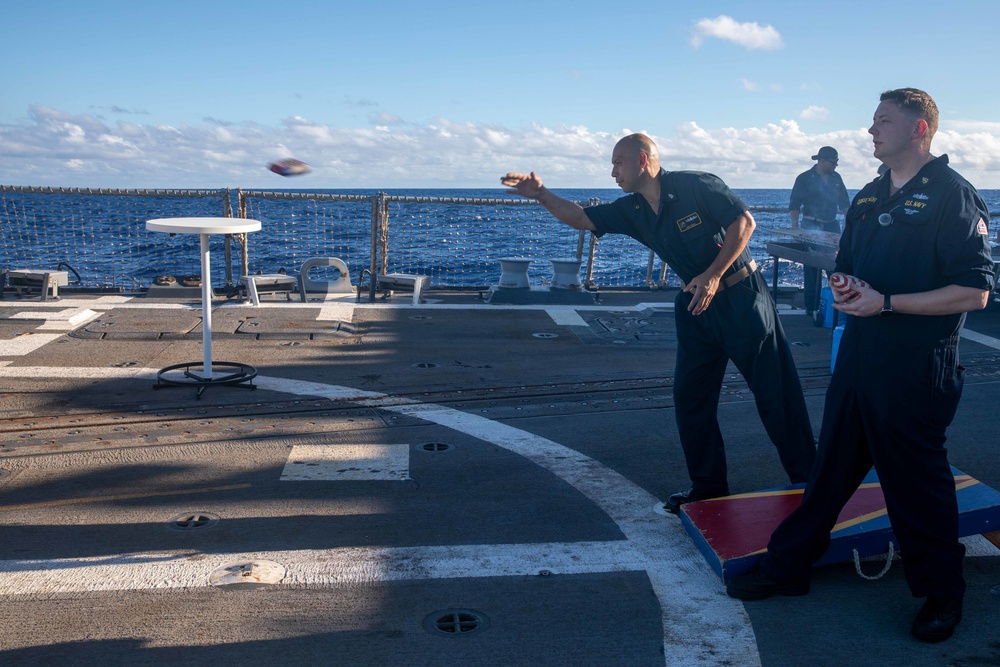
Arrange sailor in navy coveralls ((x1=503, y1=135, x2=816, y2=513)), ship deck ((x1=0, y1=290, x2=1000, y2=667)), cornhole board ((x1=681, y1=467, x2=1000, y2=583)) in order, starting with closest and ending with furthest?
1. ship deck ((x1=0, y1=290, x2=1000, y2=667))
2. cornhole board ((x1=681, y1=467, x2=1000, y2=583))
3. sailor in navy coveralls ((x1=503, y1=135, x2=816, y2=513))

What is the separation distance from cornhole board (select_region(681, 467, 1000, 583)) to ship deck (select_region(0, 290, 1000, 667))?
14 cm

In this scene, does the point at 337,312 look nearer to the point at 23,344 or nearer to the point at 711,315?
the point at 23,344

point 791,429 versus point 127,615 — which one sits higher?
point 791,429

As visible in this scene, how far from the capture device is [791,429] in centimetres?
466

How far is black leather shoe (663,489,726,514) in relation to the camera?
4883 millimetres

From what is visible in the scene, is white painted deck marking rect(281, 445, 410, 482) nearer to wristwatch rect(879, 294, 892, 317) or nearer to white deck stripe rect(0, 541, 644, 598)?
white deck stripe rect(0, 541, 644, 598)

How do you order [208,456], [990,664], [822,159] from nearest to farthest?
[990,664] → [208,456] → [822,159]

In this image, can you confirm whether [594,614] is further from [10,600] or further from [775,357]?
[10,600]

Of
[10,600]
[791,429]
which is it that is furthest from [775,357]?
[10,600]

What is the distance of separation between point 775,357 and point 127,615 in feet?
10.7

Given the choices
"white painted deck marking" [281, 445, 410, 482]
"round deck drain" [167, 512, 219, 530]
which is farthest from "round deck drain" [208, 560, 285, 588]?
"white painted deck marking" [281, 445, 410, 482]

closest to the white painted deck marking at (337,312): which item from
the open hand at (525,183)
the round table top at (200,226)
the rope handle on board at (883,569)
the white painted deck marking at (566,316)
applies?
the white painted deck marking at (566,316)

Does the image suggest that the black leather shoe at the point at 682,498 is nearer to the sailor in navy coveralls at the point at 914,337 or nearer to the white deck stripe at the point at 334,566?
the white deck stripe at the point at 334,566

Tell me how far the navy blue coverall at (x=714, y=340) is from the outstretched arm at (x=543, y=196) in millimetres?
357
